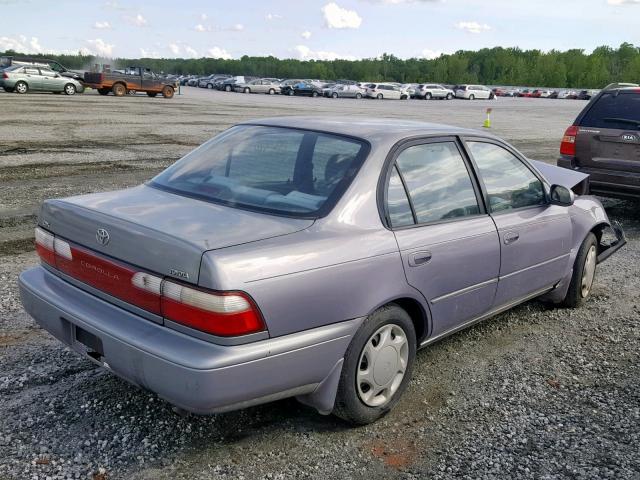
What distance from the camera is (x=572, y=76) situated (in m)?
152

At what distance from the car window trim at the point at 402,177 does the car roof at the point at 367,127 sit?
3 centimetres

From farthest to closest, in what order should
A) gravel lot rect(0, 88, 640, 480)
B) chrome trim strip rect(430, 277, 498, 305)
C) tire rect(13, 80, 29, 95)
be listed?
1. tire rect(13, 80, 29, 95)
2. chrome trim strip rect(430, 277, 498, 305)
3. gravel lot rect(0, 88, 640, 480)

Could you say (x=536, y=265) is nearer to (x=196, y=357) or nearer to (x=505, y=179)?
(x=505, y=179)

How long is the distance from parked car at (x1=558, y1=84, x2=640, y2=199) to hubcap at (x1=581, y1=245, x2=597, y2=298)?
124 inches

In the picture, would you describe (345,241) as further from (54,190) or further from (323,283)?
(54,190)

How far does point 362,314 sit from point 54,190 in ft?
24.0

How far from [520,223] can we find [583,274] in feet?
4.49

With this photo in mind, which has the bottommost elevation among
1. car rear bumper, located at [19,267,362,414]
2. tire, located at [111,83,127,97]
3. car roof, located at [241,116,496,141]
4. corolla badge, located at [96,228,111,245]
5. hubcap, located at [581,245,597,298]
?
tire, located at [111,83,127,97]

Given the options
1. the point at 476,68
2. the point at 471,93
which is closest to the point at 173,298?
the point at 471,93

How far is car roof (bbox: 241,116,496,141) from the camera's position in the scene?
3.75m

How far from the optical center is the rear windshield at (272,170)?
3422 millimetres

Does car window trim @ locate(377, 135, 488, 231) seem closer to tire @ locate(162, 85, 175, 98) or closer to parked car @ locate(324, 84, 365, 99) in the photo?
tire @ locate(162, 85, 175, 98)

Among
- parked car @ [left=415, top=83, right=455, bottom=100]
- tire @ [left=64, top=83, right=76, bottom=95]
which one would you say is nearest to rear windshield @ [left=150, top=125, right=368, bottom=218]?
tire @ [left=64, top=83, right=76, bottom=95]

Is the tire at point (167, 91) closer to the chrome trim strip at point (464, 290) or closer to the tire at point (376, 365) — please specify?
the chrome trim strip at point (464, 290)
